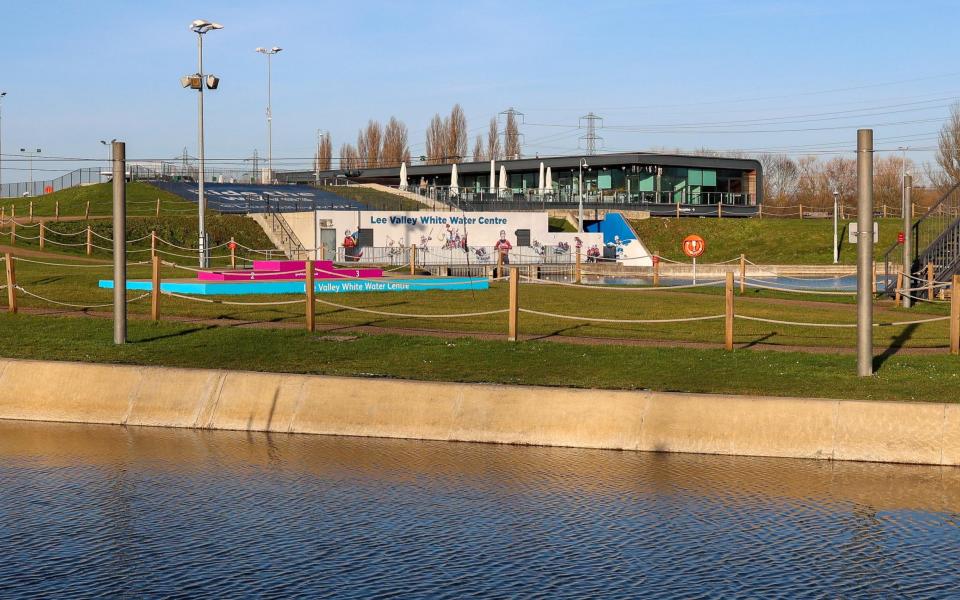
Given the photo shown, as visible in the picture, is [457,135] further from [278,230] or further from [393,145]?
[278,230]

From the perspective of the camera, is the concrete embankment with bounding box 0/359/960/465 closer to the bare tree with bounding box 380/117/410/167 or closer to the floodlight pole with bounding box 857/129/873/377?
the floodlight pole with bounding box 857/129/873/377

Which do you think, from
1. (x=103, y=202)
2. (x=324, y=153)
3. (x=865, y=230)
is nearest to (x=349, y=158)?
(x=324, y=153)

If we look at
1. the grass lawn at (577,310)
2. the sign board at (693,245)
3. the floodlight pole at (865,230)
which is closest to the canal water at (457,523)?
the floodlight pole at (865,230)

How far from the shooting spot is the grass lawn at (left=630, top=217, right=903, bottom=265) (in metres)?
71.0

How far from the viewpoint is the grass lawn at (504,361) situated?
15.9 m

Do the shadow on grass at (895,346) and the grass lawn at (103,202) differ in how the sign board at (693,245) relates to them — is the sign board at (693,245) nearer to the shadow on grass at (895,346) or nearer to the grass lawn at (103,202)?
the shadow on grass at (895,346)

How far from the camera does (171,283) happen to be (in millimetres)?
31859

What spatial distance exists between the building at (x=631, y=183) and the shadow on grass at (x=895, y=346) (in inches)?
2458

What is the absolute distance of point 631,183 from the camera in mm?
95375

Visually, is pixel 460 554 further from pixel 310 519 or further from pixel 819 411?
pixel 819 411

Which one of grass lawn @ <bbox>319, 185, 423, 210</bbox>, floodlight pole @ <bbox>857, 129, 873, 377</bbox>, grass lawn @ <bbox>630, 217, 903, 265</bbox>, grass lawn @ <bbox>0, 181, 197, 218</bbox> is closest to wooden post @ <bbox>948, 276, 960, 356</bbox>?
floodlight pole @ <bbox>857, 129, 873, 377</bbox>

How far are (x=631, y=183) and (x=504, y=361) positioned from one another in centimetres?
7872

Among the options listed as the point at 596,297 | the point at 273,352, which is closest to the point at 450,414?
the point at 273,352

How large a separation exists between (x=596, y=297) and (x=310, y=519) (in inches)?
941
